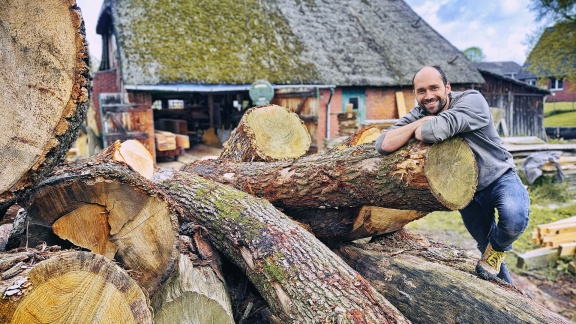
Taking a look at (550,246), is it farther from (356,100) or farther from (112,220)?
(356,100)

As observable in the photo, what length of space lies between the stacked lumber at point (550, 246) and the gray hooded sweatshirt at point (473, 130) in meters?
3.44

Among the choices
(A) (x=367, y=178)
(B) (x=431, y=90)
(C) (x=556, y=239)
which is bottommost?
(C) (x=556, y=239)

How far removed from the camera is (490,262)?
9.25ft

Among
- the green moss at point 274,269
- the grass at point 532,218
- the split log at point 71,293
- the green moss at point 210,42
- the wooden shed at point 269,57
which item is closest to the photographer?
the split log at point 71,293

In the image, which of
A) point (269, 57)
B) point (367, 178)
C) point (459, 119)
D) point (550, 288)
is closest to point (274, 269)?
point (367, 178)

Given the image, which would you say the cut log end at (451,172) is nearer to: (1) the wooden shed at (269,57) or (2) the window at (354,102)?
(1) the wooden shed at (269,57)

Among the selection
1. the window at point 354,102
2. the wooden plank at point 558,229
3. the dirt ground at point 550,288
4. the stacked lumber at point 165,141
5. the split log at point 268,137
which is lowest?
the dirt ground at point 550,288

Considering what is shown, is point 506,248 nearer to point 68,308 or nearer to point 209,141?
point 68,308

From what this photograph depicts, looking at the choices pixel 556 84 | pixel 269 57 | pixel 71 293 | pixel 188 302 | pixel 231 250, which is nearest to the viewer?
pixel 71 293

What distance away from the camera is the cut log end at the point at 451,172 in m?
2.24

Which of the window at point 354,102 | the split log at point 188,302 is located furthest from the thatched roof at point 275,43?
the split log at point 188,302

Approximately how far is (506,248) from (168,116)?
13.1 m

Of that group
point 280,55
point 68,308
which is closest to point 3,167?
point 68,308

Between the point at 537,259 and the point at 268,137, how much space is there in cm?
416
